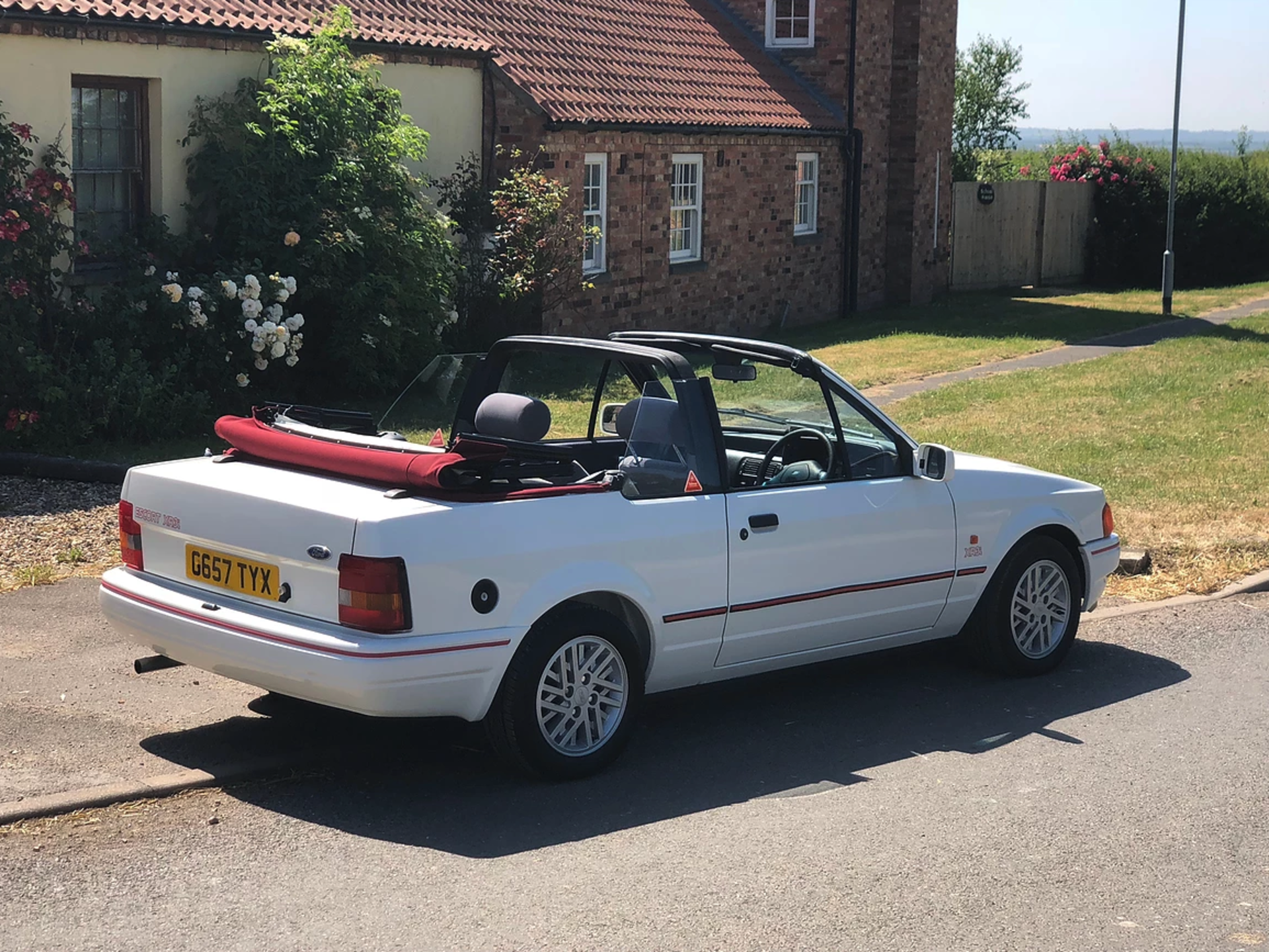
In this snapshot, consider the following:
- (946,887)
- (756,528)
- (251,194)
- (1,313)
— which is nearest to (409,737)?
(756,528)

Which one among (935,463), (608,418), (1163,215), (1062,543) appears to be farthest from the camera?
(1163,215)

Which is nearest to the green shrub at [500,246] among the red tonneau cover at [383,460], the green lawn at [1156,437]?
the green lawn at [1156,437]

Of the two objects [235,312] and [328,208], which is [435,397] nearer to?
[235,312]

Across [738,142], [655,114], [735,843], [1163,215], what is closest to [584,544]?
[735,843]

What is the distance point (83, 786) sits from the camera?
5625 millimetres

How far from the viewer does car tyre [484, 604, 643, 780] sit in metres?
5.65

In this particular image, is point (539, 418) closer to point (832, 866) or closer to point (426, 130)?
point (832, 866)

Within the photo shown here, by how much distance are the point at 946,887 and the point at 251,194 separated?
1121cm

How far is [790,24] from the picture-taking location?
2623 cm

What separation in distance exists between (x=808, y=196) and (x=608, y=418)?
19251 mm

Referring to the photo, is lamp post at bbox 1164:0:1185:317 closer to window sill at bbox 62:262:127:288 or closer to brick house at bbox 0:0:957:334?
brick house at bbox 0:0:957:334

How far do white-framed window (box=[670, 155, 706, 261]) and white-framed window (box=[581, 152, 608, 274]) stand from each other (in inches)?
68.7

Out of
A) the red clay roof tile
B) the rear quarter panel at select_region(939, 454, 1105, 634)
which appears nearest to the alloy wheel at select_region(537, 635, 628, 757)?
the rear quarter panel at select_region(939, 454, 1105, 634)

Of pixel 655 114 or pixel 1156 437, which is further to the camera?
pixel 655 114
